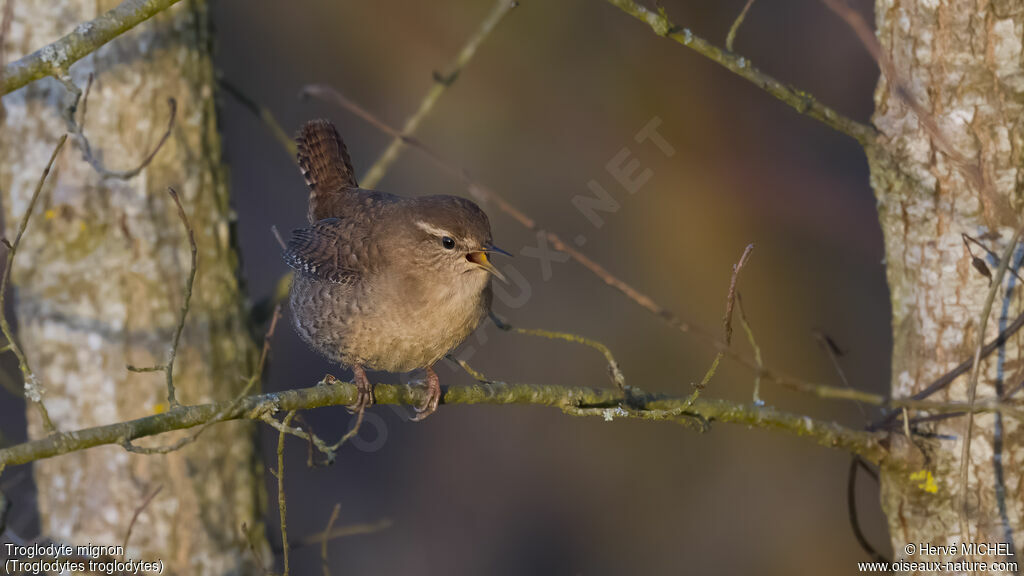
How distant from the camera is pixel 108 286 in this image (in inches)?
135

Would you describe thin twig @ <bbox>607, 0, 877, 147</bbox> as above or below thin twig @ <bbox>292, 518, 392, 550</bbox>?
above

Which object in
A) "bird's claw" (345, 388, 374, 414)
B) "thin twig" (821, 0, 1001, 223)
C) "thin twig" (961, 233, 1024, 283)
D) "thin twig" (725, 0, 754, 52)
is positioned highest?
"thin twig" (725, 0, 754, 52)

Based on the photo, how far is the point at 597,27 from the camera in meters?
7.12

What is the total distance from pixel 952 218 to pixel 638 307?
14.6ft

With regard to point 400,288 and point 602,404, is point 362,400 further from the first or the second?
point 602,404

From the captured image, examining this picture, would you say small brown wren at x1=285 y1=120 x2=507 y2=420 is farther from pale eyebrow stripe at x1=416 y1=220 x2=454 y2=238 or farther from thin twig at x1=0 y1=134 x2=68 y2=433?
thin twig at x1=0 y1=134 x2=68 y2=433

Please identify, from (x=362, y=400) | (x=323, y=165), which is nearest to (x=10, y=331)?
(x=362, y=400)

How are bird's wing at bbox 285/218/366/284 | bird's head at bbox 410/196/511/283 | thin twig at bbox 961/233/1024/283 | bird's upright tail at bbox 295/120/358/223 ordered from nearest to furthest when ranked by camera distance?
thin twig at bbox 961/233/1024/283 → bird's head at bbox 410/196/511/283 → bird's wing at bbox 285/218/366/284 → bird's upright tail at bbox 295/120/358/223

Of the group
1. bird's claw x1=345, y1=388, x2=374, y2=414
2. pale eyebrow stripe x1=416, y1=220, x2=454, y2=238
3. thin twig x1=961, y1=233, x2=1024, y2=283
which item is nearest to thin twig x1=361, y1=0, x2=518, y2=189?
pale eyebrow stripe x1=416, y1=220, x2=454, y2=238

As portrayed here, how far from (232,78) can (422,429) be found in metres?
4.00

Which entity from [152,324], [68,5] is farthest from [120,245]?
[68,5]

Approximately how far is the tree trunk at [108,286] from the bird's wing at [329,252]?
424mm

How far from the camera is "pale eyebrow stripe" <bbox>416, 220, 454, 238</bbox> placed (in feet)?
10.3

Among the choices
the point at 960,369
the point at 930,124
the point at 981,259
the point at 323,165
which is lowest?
the point at 960,369
